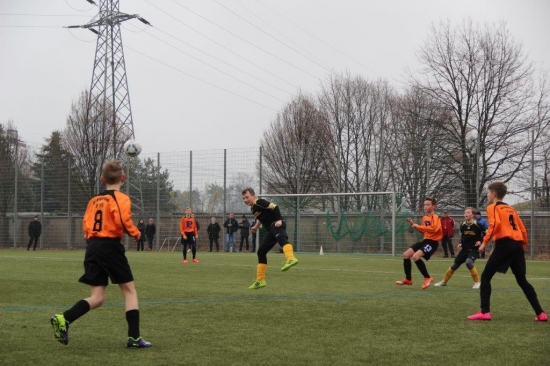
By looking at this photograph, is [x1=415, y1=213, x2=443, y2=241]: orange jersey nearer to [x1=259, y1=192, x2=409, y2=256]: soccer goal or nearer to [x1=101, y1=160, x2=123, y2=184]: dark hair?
[x1=101, y1=160, x2=123, y2=184]: dark hair

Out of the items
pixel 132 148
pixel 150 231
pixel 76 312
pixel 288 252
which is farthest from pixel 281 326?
pixel 150 231

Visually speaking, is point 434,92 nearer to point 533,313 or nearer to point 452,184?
point 452,184

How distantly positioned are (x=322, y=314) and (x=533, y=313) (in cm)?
295

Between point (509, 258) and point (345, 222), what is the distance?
2409 cm

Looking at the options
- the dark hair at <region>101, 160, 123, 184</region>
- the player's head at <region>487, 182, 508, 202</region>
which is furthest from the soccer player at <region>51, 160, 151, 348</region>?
the player's head at <region>487, 182, 508, 202</region>

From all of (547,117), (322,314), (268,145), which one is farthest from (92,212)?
(268,145)

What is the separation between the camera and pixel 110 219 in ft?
23.6

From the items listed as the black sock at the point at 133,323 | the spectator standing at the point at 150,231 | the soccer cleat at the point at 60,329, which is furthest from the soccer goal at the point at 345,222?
the soccer cleat at the point at 60,329

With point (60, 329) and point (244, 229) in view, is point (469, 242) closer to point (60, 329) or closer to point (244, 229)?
Result: point (60, 329)

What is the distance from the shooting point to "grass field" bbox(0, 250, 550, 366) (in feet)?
21.7

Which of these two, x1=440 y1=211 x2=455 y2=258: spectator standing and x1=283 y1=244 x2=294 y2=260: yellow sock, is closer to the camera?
x1=283 y1=244 x2=294 y2=260: yellow sock

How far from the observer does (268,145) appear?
49.9 m

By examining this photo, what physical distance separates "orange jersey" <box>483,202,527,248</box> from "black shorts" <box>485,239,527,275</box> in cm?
8

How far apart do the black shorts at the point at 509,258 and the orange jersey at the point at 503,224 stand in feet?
0.26
